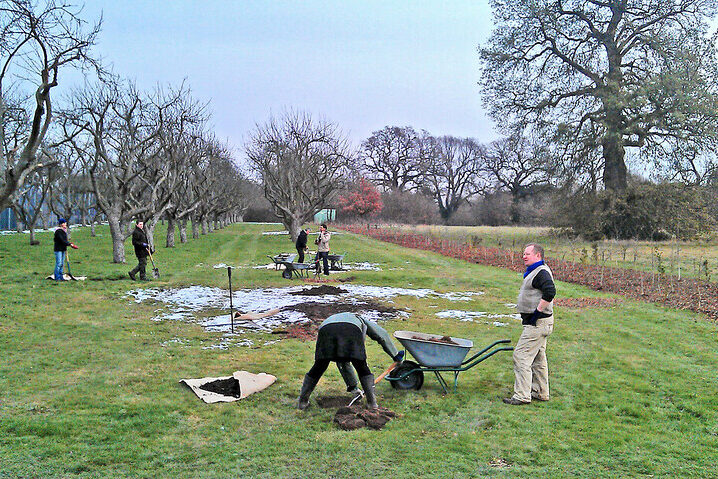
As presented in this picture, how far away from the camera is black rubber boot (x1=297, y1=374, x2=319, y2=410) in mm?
5730

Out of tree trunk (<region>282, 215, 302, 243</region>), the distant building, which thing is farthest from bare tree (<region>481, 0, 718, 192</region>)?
the distant building

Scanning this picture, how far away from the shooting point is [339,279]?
17219 millimetres

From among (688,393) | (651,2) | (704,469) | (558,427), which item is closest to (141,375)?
(558,427)

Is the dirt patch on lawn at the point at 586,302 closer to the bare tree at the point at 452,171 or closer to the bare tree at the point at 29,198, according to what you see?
the bare tree at the point at 29,198

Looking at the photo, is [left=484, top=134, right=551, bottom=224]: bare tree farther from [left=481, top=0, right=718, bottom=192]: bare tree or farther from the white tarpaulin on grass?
the white tarpaulin on grass

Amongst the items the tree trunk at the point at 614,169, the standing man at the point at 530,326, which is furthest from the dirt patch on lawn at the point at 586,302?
the tree trunk at the point at 614,169

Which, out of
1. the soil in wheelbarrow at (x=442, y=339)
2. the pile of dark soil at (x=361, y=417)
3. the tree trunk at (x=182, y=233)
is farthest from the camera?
the tree trunk at (x=182, y=233)

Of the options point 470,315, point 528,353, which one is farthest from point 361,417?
point 470,315

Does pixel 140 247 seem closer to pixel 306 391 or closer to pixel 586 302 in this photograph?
pixel 306 391

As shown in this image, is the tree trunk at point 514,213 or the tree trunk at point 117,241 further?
the tree trunk at point 514,213

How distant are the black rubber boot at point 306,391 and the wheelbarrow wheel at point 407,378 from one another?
1.17 m

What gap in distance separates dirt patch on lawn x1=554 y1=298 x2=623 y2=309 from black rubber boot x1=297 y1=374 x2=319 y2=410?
29.3 ft

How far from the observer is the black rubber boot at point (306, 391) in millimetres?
5730

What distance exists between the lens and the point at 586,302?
1341 cm
